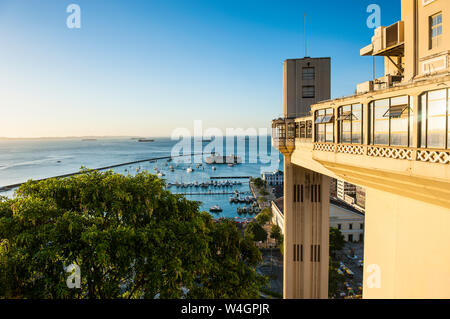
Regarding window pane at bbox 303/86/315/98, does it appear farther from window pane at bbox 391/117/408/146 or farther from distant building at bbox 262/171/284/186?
distant building at bbox 262/171/284/186

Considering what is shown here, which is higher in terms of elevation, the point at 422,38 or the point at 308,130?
the point at 422,38

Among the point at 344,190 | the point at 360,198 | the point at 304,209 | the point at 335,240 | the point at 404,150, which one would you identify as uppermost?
the point at 404,150

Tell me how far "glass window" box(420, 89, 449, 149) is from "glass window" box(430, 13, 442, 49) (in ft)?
11.1

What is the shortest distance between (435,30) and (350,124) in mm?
3628

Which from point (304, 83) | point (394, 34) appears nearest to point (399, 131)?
point (394, 34)

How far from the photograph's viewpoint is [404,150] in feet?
19.1

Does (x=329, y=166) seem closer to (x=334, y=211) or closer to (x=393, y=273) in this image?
(x=393, y=273)

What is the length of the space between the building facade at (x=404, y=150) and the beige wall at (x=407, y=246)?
3 centimetres

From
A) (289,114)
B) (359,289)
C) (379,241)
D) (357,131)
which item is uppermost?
(289,114)

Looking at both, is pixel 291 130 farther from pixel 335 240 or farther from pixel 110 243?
pixel 335 240

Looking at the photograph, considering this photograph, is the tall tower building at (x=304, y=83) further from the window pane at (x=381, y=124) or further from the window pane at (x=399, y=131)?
the window pane at (x=399, y=131)

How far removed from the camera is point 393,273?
8305 mm

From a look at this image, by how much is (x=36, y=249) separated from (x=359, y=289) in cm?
2933
